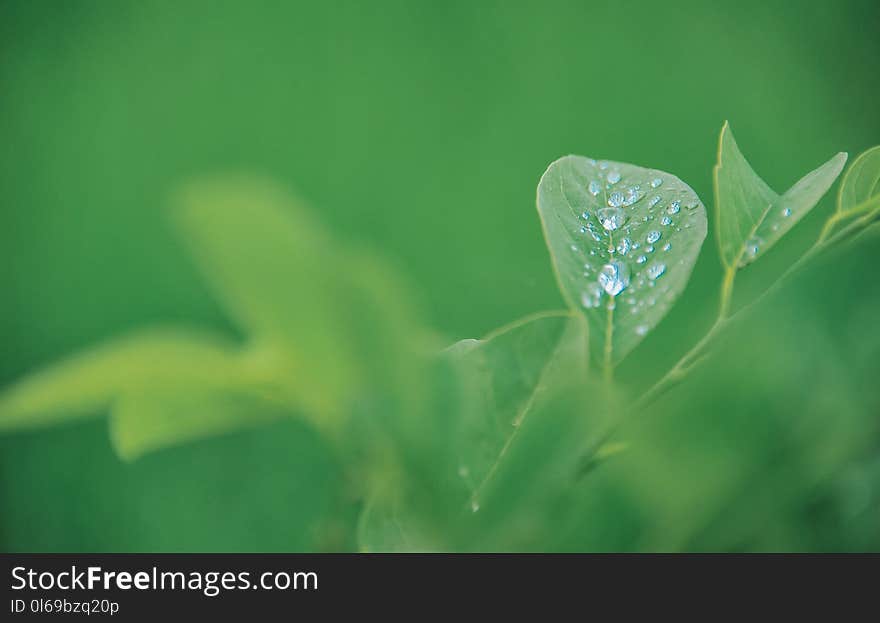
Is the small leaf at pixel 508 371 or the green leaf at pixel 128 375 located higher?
the green leaf at pixel 128 375

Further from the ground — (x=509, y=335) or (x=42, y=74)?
(x=42, y=74)

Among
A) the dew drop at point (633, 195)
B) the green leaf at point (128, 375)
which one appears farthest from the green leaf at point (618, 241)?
the green leaf at point (128, 375)

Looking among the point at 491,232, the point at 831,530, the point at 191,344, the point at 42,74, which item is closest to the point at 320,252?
the point at 191,344

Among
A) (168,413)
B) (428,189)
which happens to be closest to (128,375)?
(168,413)

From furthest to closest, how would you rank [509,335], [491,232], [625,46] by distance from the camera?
[625,46] → [491,232] → [509,335]

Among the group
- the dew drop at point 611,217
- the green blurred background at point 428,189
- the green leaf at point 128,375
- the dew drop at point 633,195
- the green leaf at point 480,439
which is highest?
the green blurred background at point 428,189

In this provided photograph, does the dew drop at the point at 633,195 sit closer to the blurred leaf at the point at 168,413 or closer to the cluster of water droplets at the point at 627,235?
the cluster of water droplets at the point at 627,235

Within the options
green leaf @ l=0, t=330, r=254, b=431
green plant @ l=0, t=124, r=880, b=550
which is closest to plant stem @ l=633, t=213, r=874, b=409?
green plant @ l=0, t=124, r=880, b=550

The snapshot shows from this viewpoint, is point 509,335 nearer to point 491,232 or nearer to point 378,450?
point 378,450
